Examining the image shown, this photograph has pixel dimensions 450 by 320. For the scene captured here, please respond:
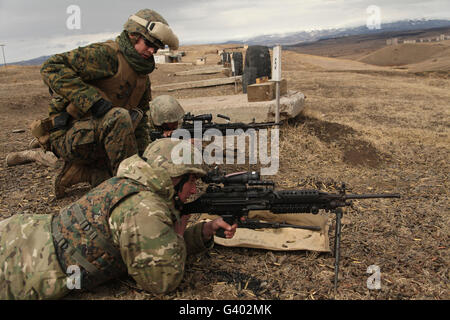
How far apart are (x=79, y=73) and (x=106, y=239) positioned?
7.53 feet

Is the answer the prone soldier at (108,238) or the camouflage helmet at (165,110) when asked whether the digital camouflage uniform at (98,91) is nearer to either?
the camouflage helmet at (165,110)

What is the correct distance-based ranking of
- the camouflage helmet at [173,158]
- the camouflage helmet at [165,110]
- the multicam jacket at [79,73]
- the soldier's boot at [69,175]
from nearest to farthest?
the camouflage helmet at [173,158], the multicam jacket at [79,73], the soldier's boot at [69,175], the camouflage helmet at [165,110]

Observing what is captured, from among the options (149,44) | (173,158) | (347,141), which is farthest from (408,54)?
(173,158)

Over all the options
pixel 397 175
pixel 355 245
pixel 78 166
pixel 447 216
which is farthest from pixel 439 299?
pixel 78 166

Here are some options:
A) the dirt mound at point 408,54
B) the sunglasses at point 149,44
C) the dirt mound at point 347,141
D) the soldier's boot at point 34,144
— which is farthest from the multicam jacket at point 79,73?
the dirt mound at point 408,54

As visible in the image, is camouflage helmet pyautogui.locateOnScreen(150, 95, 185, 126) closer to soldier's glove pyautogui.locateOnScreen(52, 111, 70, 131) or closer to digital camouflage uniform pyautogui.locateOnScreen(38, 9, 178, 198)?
digital camouflage uniform pyautogui.locateOnScreen(38, 9, 178, 198)

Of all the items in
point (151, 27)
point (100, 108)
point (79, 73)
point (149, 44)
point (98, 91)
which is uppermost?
point (151, 27)

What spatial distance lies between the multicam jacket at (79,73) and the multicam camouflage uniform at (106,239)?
1.72 m

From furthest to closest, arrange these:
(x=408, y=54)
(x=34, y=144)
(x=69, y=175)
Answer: (x=408, y=54)
(x=34, y=144)
(x=69, y=175)

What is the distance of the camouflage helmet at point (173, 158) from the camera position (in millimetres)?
2428

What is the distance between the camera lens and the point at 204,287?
280 cm

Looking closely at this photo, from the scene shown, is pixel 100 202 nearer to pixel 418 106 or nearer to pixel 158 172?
pixel 158 172

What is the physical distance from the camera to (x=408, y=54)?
3503 centimetres

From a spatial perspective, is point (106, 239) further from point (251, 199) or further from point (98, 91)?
point (98, 91)
